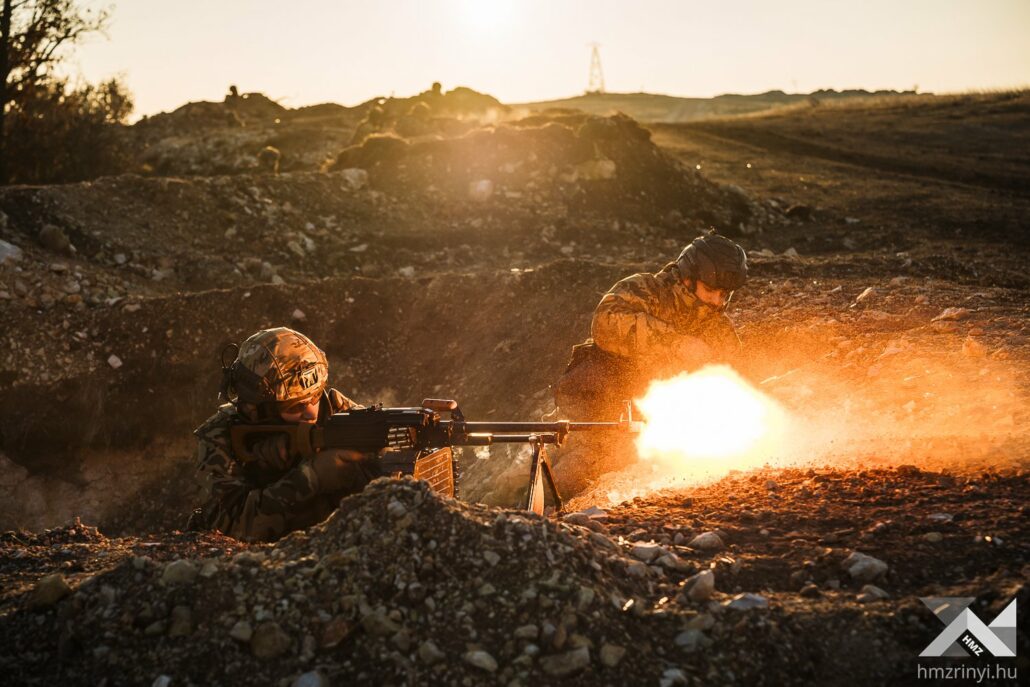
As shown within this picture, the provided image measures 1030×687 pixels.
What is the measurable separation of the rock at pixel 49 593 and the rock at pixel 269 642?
43.4 inches

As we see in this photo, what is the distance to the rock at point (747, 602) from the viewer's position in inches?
161

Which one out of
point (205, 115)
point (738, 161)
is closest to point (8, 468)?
point (738, 161)

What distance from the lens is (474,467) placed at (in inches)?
385

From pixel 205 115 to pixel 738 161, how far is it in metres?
21.2

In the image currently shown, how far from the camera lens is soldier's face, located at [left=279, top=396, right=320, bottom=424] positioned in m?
6.16

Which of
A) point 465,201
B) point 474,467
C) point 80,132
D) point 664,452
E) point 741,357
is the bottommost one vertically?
point 474,467

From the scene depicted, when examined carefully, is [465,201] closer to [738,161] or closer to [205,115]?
[738,161]

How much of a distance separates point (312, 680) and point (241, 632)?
0.45m

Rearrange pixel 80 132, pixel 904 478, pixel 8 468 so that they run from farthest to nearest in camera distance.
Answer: pixel 80 132 → pixel 8 468 → pixel 904 478

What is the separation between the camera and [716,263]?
7.21 m

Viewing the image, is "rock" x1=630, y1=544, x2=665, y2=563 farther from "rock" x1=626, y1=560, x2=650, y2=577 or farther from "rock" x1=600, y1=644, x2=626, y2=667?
"rock" x1=600, y1=644, x2=626, y2=667

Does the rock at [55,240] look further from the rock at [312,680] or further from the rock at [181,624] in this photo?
the rock at [312,680]

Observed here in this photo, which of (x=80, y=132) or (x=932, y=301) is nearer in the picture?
(x=932, y=301)

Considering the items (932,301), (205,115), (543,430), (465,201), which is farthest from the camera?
(205,115)
